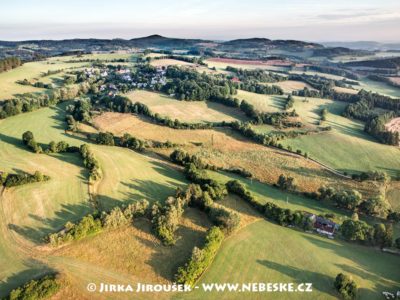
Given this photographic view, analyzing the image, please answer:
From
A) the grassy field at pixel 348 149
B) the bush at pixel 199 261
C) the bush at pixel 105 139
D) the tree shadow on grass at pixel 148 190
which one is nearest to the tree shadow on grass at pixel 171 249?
the bush at pixel 199 261

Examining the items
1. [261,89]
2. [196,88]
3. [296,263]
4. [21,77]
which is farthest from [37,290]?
[21,77]

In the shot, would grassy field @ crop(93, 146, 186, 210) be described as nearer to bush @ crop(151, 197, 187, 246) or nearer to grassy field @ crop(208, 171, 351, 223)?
bush @ crop(151, 197, 187, 246)

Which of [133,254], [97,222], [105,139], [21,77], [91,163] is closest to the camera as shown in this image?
[133,254]

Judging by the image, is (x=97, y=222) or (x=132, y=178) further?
(x=132, y=178)

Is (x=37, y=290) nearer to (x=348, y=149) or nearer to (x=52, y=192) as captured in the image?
(x=52, y=192)

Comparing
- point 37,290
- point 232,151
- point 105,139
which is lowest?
point 37,290

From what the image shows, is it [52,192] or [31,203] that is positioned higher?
[52,192]

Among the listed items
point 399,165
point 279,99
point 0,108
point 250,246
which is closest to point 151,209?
point 250,246

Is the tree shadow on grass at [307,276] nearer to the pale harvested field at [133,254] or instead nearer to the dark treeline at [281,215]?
the dark treeline at [281,215]
